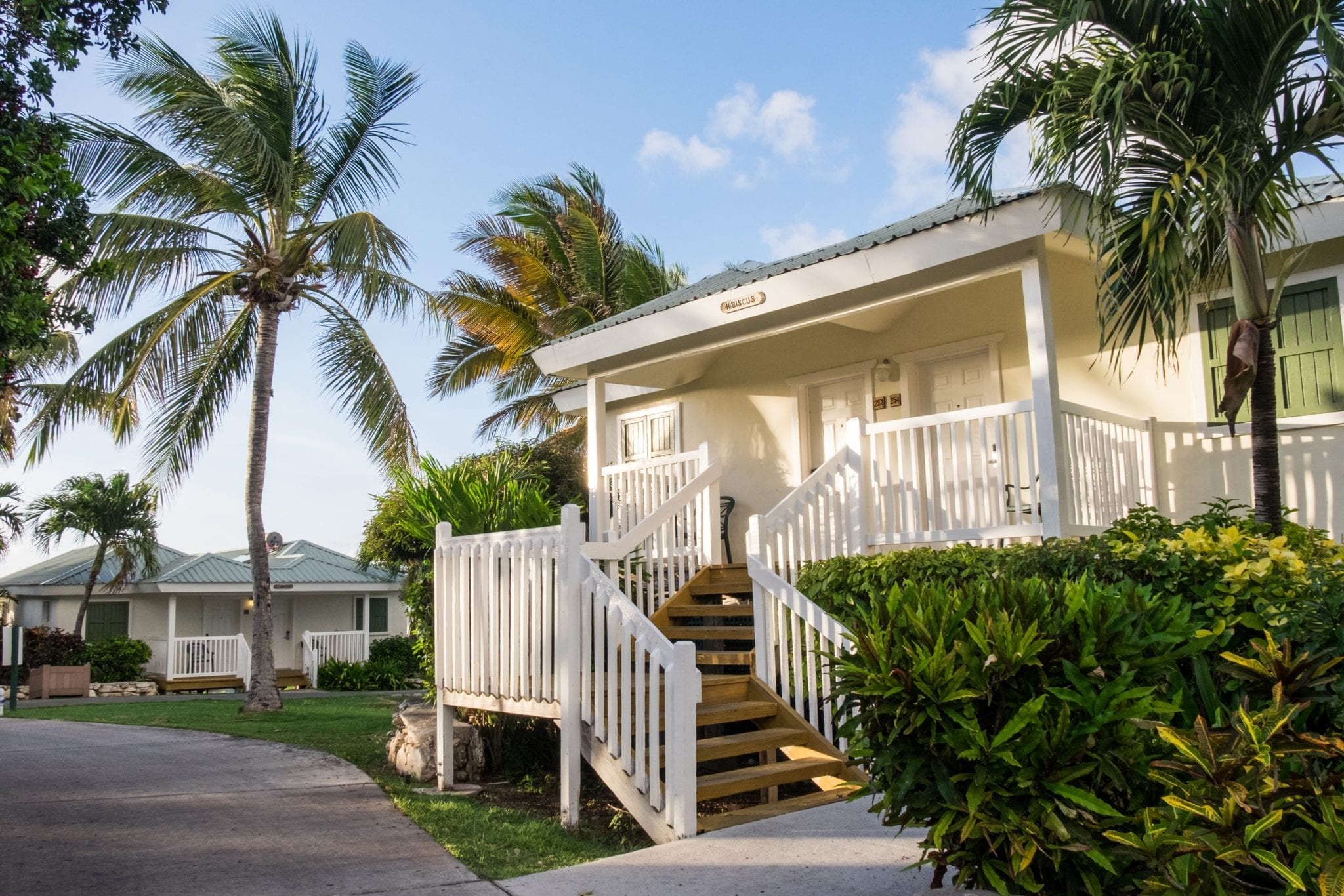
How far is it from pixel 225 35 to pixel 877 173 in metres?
9.42

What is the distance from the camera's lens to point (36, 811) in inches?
267

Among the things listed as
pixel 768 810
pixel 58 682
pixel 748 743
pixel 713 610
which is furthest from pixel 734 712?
pixel 58 682

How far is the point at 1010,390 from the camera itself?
32.9 feet

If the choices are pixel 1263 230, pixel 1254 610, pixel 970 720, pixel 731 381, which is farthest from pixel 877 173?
pixel 970 720

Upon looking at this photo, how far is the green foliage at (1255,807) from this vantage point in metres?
2.92

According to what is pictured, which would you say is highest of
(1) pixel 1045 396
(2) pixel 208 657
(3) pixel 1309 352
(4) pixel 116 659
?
(3) pixel 1309 352

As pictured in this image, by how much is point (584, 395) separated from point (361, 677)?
531 inches

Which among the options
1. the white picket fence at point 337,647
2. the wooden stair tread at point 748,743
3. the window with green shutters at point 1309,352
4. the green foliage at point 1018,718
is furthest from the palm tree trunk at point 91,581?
the green foliage at point 1018,718

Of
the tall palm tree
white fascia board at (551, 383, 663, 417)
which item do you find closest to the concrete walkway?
white fascia board at (551, 383, 663, 417)

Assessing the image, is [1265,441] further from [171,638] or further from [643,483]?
[171,638]

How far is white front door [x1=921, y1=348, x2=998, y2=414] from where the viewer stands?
10.3m

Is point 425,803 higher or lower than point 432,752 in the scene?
lower

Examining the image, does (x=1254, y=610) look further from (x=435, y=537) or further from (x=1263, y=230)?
(x=435, y=537)

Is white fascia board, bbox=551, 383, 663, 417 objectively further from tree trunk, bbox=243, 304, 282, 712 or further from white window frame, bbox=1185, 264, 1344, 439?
white window frame, bbox=1185, 264, 1344, 439
